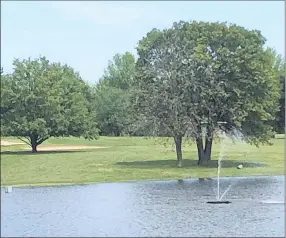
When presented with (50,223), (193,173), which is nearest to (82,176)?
(193,173)

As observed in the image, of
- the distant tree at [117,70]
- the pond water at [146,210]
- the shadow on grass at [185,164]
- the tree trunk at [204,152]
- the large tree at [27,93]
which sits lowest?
the pond water at [146,210]

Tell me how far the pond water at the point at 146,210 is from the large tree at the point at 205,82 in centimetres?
629

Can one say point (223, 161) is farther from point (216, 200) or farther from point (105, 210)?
point (105, 210)

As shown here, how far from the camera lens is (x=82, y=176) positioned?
26.9 m

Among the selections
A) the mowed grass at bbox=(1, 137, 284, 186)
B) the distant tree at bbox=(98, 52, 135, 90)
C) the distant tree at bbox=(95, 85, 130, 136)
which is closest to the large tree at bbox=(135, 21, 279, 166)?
the mowed grass at bbox=(1, 137, 284, 186)

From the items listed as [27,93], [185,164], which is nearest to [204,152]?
[185,164]

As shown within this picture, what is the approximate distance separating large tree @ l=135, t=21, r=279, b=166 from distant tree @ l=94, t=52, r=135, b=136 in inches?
114

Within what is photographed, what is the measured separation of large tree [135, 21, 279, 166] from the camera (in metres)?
29.7

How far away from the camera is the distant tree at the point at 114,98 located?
2050 inches

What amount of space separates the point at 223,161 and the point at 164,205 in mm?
16907

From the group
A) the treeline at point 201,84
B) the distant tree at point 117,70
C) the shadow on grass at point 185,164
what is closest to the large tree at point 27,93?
the treeline at point 201,84

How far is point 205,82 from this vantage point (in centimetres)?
3041

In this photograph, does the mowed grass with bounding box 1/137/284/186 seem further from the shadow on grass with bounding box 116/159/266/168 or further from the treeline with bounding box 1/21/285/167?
the treeline with bounding box 1/21/285/167

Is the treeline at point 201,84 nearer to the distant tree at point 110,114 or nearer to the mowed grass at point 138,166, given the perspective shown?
the mowed grass at point 138,166
